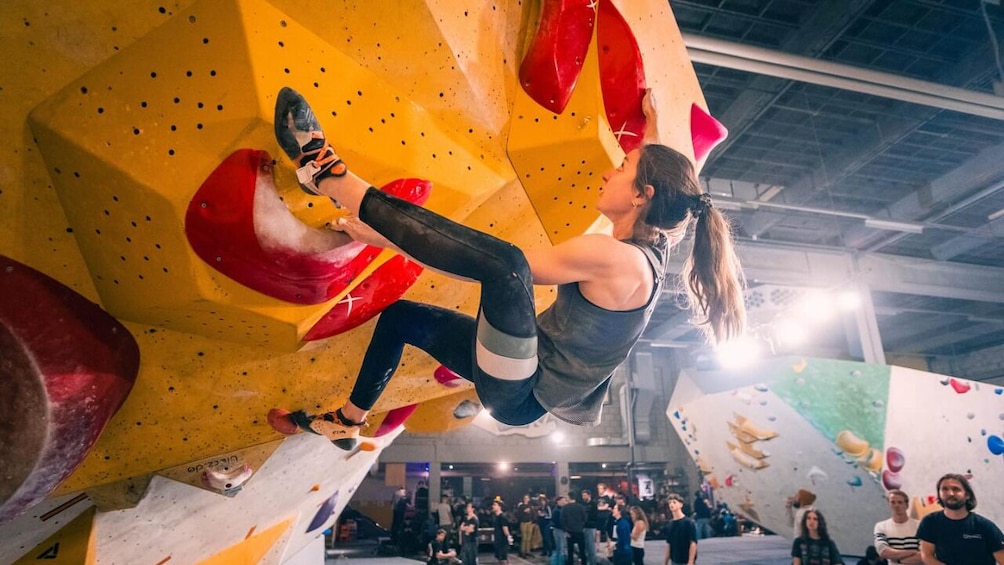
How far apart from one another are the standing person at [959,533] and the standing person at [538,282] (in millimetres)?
2588

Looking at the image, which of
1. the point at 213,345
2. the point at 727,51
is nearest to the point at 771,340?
the point at 727,51

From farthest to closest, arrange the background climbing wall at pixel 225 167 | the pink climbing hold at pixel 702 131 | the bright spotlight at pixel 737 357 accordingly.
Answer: the bright spotlight at pixel 737 357 → the pink climbing hold at pixel 702 131 → the background climbing wall at pixel 225 167

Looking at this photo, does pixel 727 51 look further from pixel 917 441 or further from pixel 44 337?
pixel 917 441

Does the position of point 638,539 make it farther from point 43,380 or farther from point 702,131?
point 43,380

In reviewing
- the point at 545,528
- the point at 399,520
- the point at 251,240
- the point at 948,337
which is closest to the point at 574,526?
the point at 545,528

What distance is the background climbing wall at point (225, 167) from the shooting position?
3.11 ft

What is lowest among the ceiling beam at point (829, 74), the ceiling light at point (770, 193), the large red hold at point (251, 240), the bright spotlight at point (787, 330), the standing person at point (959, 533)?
the standing person at point (959, 533)

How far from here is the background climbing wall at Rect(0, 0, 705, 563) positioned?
37.3 inches

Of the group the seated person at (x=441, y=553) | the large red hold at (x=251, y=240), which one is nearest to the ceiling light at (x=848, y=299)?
the seated person at (x=441, y=553)

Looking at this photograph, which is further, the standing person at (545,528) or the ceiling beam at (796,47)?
the standing person at (545,528)

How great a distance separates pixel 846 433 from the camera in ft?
22.3

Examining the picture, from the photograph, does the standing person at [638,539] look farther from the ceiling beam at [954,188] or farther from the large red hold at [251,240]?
the ceiling beam at [954,188]

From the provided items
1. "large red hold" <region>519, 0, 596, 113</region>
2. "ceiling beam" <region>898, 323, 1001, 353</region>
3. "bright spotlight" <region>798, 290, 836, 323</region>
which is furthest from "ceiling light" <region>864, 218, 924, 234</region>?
"ceiling beam" <region>898, 323, 1001, 353</region>

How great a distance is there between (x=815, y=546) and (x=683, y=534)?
1207 mm
